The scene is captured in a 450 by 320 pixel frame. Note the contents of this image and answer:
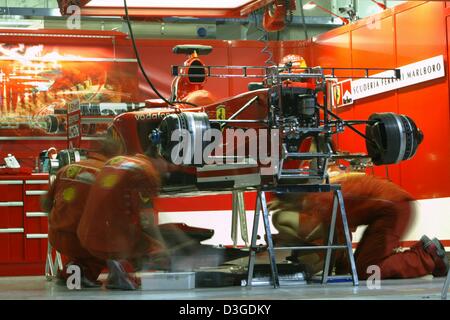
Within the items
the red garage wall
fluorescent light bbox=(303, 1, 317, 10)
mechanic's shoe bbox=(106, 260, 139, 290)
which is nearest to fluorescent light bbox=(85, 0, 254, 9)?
mechanic's shoe bbox=(106, 260, 139, 290)

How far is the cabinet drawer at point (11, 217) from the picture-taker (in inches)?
275

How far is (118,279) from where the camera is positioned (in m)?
4.73

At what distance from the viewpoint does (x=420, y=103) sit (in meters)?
7.84

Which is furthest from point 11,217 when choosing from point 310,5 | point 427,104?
point 310,5

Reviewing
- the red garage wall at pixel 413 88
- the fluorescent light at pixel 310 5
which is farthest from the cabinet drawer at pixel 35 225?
the fluorescent light at pixel 310 5

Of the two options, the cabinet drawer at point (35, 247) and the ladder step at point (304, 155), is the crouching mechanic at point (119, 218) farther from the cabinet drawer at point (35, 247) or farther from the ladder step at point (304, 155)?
the cabinet drawer at point (35, 247)

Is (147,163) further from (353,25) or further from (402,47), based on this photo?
(353,25)

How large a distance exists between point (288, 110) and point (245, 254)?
3.66 ft

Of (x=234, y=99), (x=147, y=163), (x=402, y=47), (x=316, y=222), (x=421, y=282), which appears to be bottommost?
(x=421, y=282)

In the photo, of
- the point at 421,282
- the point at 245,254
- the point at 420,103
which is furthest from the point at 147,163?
the point at 420,103

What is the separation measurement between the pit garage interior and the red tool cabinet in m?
0.01

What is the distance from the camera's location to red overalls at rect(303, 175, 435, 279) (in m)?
5.15
